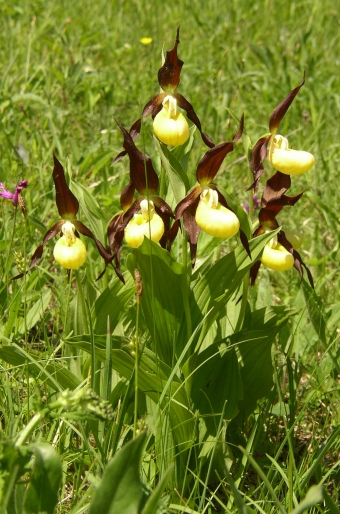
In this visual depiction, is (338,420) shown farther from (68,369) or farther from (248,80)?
(248,80)

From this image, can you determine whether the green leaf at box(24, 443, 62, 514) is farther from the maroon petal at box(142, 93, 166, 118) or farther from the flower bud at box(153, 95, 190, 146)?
the maroon petal at box(142, 93, 166, 118)

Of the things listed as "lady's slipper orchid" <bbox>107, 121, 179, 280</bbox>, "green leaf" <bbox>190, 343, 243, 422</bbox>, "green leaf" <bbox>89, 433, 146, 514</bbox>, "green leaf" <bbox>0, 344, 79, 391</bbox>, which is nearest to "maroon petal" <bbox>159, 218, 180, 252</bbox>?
"lady's slipper orchid" <bbox>107, 121, 179, 280</bbox>

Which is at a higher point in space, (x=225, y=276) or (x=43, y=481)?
(x=225, y=276)

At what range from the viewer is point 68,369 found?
55.9 inches

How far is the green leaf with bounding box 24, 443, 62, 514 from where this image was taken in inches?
36.9

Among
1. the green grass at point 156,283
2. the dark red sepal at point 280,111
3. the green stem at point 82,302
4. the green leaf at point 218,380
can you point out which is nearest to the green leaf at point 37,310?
the green grass at point 156,283

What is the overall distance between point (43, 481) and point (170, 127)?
715 mm

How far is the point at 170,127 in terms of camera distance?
1302 mm

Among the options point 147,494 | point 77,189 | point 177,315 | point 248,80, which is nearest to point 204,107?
point 248,80

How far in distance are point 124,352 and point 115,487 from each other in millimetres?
333

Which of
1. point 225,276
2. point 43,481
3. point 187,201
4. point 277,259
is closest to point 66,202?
point 187,201

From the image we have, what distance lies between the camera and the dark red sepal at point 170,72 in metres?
1.33

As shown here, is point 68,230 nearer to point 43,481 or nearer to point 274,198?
point 274,198

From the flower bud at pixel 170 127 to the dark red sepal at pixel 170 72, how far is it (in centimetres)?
9
